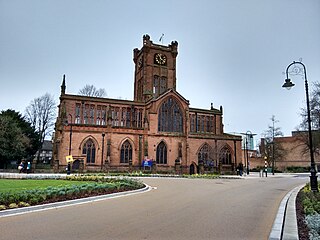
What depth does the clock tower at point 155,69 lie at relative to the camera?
58781mm

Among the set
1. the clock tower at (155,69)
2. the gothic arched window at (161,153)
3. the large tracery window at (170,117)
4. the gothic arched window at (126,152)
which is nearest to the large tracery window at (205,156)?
the large tracery window at (170,117)

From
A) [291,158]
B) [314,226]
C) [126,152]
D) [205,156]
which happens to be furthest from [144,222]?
[291,158]

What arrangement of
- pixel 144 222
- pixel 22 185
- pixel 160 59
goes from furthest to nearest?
pixel 160 59, pixel 22 185, pixel 144 222

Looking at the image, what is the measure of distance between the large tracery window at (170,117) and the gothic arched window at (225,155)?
31.1ft

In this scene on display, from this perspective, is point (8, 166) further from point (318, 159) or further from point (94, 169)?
point (318, 159)

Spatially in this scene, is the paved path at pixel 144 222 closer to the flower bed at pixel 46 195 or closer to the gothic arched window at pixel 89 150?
the flower bed at pixel 46 195

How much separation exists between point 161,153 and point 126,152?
21.2 feet

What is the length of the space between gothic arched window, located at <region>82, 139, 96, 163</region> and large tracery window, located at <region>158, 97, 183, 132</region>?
1242 centimetres

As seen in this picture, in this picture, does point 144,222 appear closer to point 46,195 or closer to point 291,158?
point 46,195

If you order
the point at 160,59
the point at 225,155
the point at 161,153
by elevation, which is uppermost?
the point at 160,59

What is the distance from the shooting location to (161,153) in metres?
47.8

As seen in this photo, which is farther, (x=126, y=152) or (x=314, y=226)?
(x=126, y=152)

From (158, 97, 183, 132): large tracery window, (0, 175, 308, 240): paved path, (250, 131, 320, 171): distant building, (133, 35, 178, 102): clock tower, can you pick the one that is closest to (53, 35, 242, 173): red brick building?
(158, 97, 183, 132): large tracery window

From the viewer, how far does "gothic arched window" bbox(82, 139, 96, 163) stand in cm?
4197
